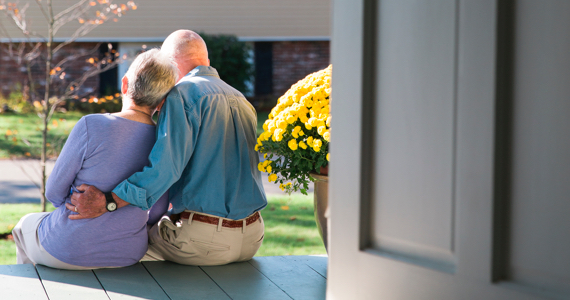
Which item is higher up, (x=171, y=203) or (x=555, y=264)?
(x=555, y=264)

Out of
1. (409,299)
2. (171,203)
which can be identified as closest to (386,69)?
(409,299)

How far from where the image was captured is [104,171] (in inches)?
107

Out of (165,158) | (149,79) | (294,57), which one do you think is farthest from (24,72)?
(165,158)

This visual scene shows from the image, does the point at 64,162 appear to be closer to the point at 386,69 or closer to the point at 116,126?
the point at 116,126

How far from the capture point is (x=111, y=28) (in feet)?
51.1

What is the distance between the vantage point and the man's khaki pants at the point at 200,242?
2.94 metres

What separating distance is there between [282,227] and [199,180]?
10.1 ft

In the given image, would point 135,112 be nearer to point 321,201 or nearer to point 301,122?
point 301,122

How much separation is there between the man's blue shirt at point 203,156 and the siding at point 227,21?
1301 centimetres

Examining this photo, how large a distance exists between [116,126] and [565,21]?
2116mm

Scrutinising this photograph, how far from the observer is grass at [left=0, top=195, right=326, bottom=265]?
507 centimetres

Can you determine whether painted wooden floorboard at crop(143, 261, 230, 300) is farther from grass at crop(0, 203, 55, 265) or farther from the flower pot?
grass at crop(0, 203, 55, 265)

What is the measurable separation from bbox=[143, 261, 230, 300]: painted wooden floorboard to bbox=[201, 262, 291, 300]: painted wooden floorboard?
0.05 m

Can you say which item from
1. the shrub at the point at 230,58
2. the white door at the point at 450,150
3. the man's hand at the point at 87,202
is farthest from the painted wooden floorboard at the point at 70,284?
the shrub at the point at 230,58
